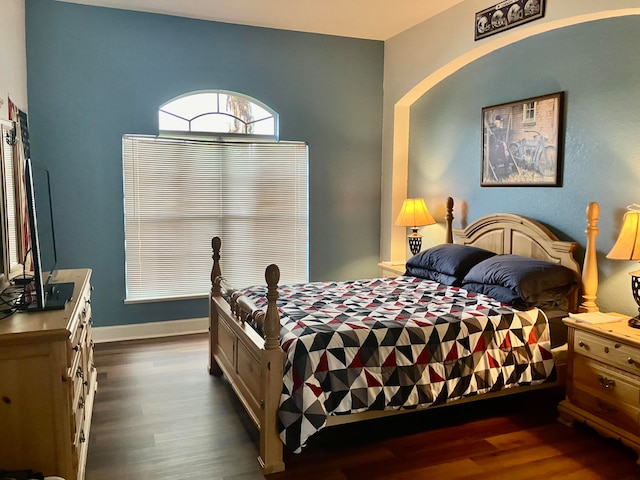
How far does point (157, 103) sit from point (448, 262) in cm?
287

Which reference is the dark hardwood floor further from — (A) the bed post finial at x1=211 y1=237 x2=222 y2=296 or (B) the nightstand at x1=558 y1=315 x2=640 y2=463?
(A) the bed post finial at x1=211 y1=237 x2=222 y2=296

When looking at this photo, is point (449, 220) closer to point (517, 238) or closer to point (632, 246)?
point (517, 238)

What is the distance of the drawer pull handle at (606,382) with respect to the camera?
9.13 feet

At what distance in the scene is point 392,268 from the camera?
493 centimetres

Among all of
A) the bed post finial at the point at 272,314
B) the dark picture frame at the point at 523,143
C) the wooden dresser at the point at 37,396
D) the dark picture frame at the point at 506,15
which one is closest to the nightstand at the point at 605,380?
the dark picture frame at the point at 523,143

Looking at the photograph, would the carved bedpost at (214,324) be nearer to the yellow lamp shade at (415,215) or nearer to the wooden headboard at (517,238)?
the yellow lamp shade at (415,215)

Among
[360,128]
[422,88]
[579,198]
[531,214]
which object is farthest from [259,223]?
[579,198]

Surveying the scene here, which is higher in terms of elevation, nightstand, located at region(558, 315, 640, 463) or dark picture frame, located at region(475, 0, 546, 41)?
dark picture frame, located at region(475, 0, 546, 41)

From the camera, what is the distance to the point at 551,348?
3318 mm

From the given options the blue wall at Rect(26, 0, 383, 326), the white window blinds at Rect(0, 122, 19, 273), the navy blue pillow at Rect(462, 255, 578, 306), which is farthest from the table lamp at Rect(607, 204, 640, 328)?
the white window blinds at Rect(0, 122, 19, 273)

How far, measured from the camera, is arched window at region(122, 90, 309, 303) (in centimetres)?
470

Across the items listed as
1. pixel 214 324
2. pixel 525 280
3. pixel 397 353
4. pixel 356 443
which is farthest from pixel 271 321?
pixel 525 280

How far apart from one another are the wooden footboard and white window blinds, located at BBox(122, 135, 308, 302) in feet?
3.95

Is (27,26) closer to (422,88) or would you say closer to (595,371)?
(422,88)
